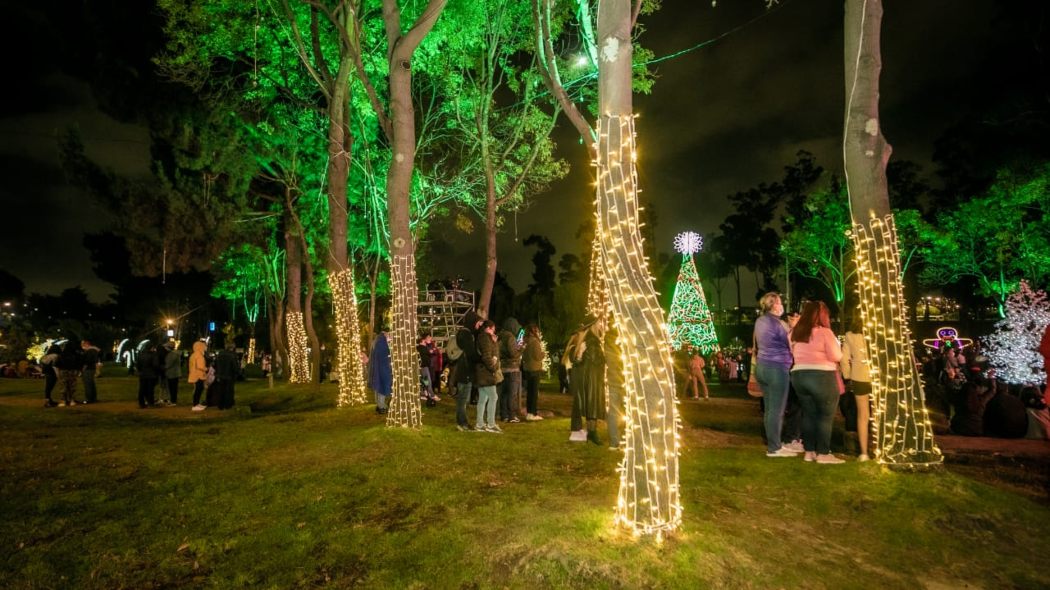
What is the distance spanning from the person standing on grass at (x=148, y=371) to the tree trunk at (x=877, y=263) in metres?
14.7

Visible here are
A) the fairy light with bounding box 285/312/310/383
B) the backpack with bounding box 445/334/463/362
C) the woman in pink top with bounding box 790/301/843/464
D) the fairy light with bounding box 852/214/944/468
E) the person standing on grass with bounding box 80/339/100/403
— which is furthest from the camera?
the fairy light with bounding box 285/312/310/383

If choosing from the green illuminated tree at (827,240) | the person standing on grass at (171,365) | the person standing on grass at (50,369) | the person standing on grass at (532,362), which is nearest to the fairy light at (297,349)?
the person standing on grass at (171,365)

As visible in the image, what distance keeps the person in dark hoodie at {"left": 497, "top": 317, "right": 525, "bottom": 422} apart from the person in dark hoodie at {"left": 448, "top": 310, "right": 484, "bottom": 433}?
46.0 inches

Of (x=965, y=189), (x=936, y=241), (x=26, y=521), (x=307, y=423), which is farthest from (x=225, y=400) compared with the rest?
(x=965, y=189)

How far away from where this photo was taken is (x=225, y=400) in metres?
13.8

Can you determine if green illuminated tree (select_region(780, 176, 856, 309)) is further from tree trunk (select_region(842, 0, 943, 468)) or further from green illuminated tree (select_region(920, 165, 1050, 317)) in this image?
tree trunk (select_region(842, 0, 943, 468))

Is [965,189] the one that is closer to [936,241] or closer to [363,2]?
[936,241]

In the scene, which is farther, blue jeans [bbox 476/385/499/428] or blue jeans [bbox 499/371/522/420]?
blue jeans [bbox 499/371/522/420]

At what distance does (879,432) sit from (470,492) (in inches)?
171

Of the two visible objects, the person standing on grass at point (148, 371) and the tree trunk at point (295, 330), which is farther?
the tree trunk at point (295, 330)

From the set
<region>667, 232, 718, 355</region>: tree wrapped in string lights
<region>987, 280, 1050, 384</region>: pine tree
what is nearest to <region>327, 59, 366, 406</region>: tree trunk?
<region>667, 232, 718, 355</region>: tree wrapped in string lights

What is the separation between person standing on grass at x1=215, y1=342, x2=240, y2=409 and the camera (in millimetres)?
13367

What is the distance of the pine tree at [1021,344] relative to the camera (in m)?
18.6

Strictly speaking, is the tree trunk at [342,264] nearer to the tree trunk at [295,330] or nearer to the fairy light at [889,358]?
the tree trunk at [295,330]
